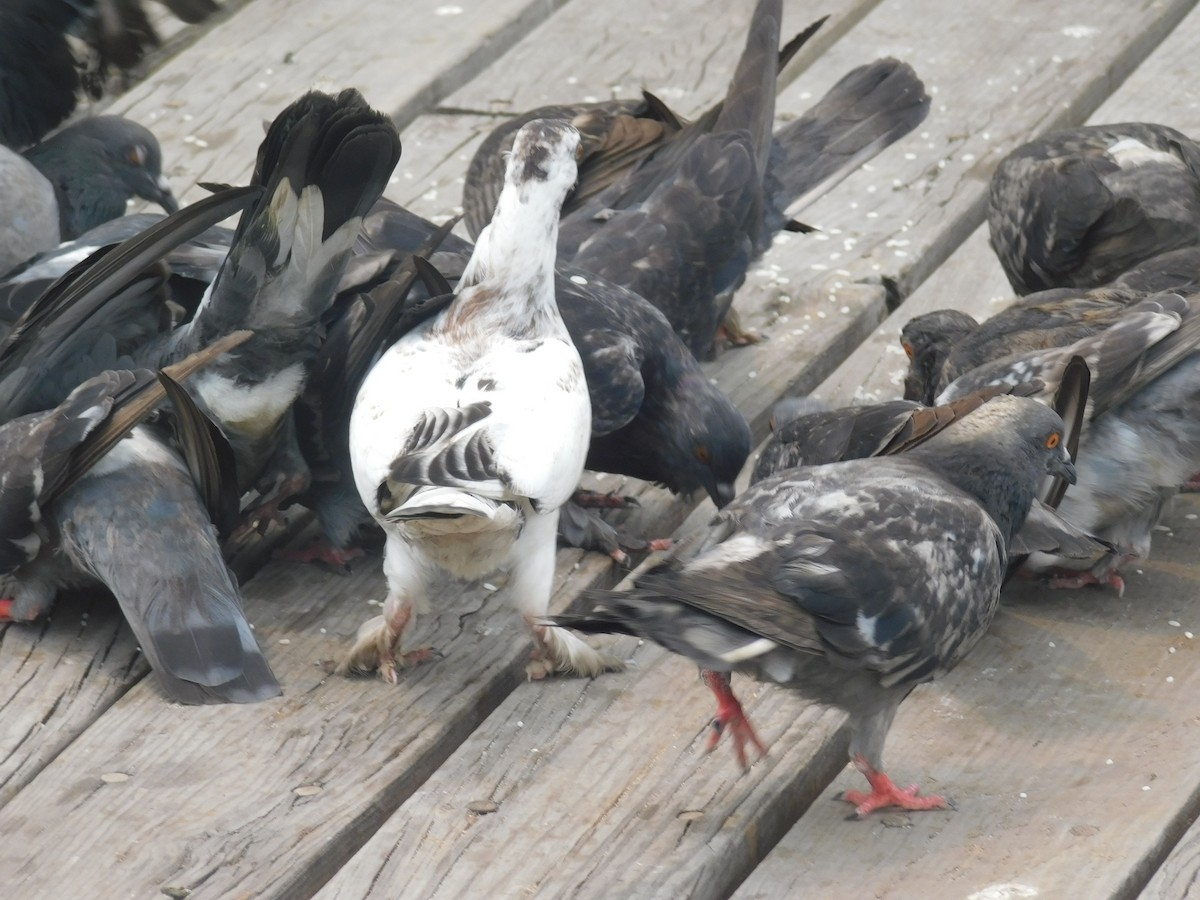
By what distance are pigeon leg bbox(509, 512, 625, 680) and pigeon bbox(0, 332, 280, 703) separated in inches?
21.4

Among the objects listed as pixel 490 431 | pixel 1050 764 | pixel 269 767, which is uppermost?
pixel 490 431

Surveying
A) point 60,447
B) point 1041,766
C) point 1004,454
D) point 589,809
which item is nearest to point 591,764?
point 589,809

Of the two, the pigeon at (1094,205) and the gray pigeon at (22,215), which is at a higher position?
the gray pigeon at (22,215)

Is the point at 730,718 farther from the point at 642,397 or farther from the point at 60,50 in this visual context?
the point at 60,50

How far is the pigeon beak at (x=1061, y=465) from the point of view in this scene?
3.66 meters

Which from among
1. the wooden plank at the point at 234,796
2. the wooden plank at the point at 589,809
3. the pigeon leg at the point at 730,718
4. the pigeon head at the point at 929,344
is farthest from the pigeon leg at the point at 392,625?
the pigeon head at the point at 929,344

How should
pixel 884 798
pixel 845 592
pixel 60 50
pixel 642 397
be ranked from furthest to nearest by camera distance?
pixel 60 50, pixel 642 397, pixel 884 798, pixel 845 592

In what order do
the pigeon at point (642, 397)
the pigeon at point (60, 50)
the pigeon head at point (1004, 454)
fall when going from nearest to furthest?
the pigeon head at point (1004, 454) < the pigeon at point (642, 397) < the pigeon at point (60, 50)

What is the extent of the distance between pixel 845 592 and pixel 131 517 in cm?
158

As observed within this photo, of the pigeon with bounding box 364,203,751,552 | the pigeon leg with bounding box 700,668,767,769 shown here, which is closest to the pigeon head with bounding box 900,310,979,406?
the pigeon with bounding box 364,203,751,552

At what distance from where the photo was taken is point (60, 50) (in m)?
5.32

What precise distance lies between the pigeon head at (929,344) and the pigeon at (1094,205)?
556 millimetres

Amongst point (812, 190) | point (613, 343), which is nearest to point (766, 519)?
point (613, 343)

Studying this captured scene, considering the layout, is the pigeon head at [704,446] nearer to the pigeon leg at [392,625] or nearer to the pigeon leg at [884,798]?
the pigeon leg at [392,625]
